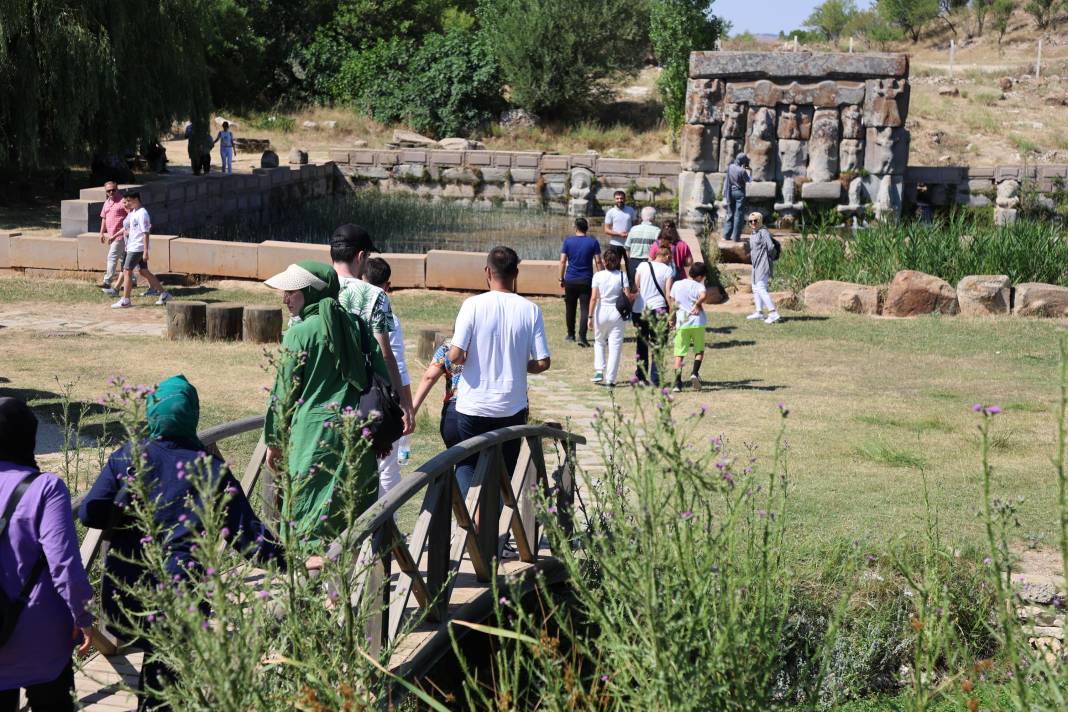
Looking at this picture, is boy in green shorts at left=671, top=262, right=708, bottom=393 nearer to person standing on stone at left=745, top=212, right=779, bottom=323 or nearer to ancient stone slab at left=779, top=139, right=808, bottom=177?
person standing on stone at left=745, top=212, right=779, bottom=323

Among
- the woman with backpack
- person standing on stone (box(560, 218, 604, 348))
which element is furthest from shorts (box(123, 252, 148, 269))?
the woman with backpack

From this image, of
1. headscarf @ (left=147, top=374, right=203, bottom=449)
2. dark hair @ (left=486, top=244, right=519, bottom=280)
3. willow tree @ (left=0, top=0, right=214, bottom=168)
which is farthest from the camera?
willow tree @ (left=0, top=0, right=214, bottom=168)

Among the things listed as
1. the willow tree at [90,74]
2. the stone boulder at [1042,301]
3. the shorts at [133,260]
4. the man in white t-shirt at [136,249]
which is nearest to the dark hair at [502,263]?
the man in white t-shirt at [136,249]

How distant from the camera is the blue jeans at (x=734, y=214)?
71.4ft

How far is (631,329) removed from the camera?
48.4ft

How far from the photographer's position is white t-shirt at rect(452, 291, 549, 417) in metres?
6.53

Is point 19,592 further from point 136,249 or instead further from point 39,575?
point 136,249

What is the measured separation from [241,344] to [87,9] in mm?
11104

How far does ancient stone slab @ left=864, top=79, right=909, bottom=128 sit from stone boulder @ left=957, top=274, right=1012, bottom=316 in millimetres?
7574

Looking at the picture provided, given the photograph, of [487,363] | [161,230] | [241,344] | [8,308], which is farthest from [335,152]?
[487,363]

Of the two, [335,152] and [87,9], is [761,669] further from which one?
[335,152]

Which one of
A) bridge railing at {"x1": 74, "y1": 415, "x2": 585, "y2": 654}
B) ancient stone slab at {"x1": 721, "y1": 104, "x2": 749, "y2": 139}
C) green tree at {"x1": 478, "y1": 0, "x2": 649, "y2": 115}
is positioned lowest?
bridge railing at {"x1": 74, "y1": 415, "x2": 585, "y2": 654}

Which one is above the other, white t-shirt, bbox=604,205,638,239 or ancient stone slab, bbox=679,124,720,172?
ancient stone slab, bbox=679,124,720,172

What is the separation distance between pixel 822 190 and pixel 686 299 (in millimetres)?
12412
